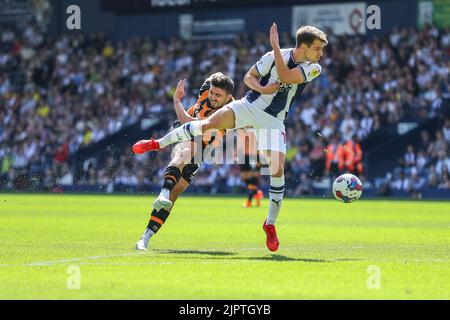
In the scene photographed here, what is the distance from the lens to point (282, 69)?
1089 centimetres

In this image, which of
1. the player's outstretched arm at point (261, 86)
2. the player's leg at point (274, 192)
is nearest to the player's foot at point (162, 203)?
the player's leg at point (274, 192)

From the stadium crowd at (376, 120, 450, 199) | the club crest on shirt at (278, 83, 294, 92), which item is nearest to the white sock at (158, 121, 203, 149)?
the club crest on shirt at (278, 83, 294, 92)

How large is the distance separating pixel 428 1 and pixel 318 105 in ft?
21.1

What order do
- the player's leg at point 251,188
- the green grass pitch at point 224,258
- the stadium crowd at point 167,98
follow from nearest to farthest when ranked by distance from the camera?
the green grass pitch at point 224,258 < the player's leg at point 251,188 < the stadium crowd at point 167,98

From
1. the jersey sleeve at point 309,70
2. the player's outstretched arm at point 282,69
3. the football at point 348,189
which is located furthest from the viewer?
the football at point 348,189

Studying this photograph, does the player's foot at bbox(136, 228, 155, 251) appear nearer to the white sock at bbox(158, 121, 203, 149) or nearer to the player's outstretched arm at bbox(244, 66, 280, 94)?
the white sock at bbox(158, 121, 203, 149)

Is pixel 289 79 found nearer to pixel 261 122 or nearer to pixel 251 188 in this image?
pixel 261 122

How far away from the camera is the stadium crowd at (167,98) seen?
31.5 m

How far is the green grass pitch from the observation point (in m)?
7.94

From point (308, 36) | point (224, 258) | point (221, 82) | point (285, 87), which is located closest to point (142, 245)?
point (224, 258)

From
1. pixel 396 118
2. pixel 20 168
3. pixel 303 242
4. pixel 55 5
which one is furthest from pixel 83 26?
pixel 303 242

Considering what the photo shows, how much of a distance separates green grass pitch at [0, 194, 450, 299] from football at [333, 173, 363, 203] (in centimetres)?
63

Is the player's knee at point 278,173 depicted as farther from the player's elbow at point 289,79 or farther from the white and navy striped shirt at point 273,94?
the player's elbow at point 289,79

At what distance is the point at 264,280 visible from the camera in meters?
8.54
